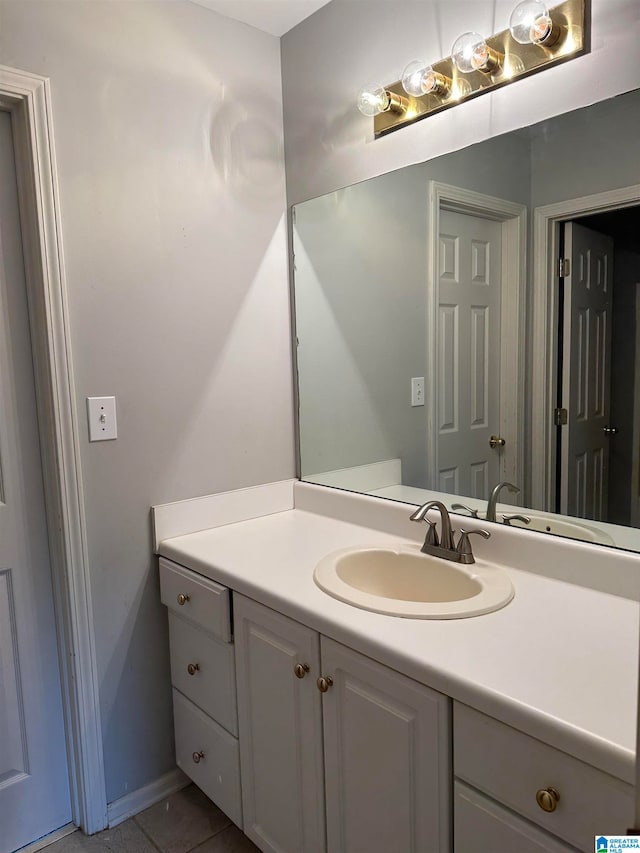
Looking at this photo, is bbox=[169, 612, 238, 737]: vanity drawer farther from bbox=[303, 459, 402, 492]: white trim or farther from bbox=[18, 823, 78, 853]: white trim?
bbox=[303, 459, 402, 492]: white trim

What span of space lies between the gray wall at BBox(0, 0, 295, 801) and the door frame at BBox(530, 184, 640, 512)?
0.86 meters

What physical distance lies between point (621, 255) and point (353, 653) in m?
0.98

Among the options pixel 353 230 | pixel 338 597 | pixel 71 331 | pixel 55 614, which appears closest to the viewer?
pixel 338 597

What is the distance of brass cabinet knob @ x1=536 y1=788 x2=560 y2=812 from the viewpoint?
2.64 feet

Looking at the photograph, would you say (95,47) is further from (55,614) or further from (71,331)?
(55,614)

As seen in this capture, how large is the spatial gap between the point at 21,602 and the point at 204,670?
0.52m

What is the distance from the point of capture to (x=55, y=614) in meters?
1.58

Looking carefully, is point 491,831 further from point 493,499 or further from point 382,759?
point 493,499

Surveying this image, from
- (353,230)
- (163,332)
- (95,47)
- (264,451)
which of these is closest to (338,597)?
(264,451)

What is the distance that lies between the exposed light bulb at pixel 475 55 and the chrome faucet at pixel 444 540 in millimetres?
1020

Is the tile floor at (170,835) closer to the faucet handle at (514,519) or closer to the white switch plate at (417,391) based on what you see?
the faucet handle at (514,519)

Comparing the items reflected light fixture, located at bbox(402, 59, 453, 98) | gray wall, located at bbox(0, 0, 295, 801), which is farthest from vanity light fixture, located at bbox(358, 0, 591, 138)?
gray wall, located at bbox(0, 0, 295, 801)

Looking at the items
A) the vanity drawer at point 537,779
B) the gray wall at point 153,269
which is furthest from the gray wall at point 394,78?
the vanity drawer at point 537,779

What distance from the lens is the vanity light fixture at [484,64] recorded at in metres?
1.19
